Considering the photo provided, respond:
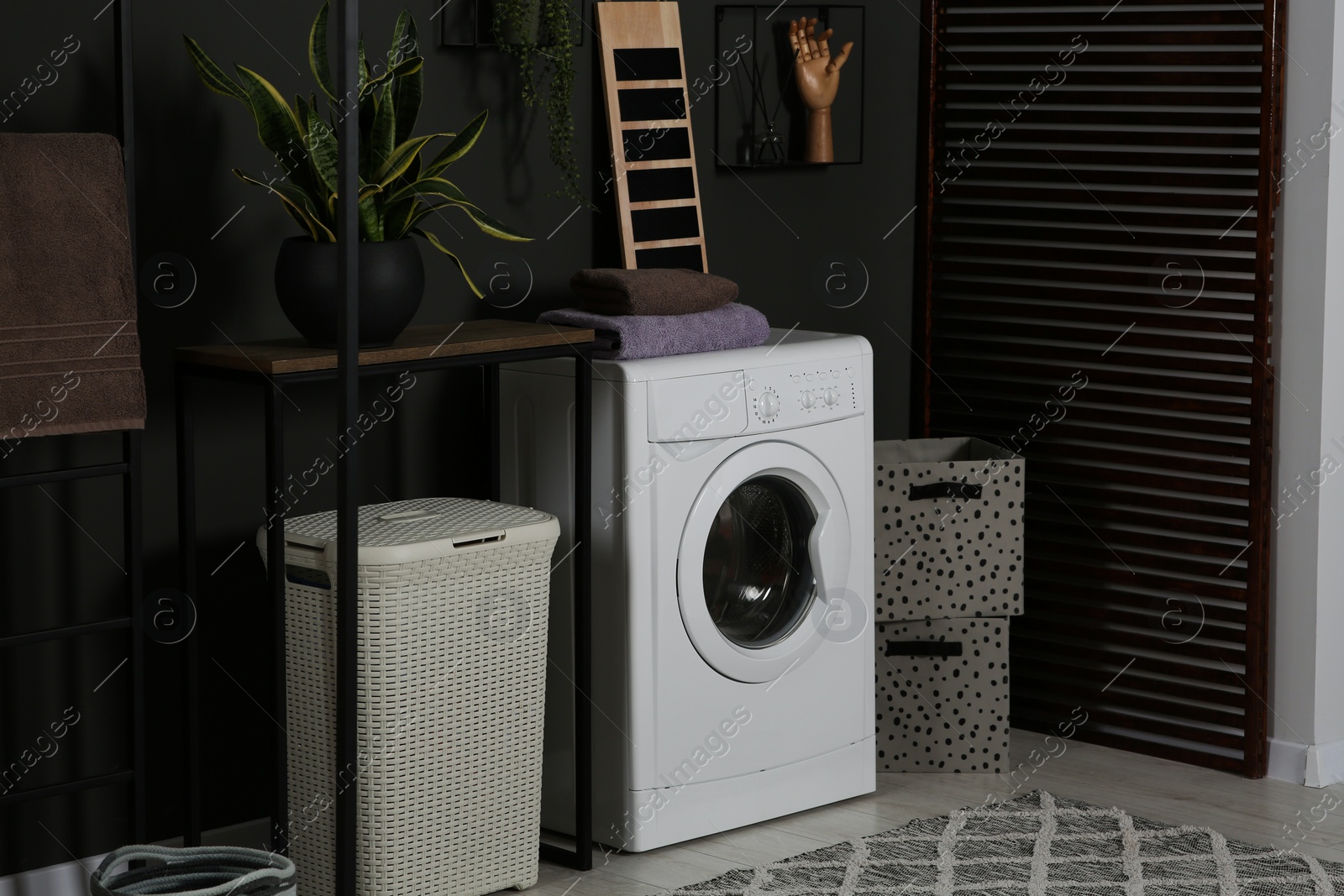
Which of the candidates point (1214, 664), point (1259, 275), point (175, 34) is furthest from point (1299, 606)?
point (175, 34)

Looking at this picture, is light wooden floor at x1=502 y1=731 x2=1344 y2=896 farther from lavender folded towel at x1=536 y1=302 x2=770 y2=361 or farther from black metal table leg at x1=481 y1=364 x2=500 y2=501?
lavender folded towel at x1=536 y1=302 x2=770 y2=361

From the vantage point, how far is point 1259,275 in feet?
10.8

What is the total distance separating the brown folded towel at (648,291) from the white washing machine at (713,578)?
0.11 meters

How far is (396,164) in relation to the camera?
259cm

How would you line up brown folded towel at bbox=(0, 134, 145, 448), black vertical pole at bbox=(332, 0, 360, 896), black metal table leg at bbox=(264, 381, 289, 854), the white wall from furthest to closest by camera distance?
the white wall → black metal table leg at bbox=(264, 381, 289, 854) → brown folded towel at bbox=(0, 134, 145, 448) → black vertical pole at bbox=(332, 0, 360, 896)

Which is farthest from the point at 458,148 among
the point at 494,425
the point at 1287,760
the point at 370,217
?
the point at 1287,760

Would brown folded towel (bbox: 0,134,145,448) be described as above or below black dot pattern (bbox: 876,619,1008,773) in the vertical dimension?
above

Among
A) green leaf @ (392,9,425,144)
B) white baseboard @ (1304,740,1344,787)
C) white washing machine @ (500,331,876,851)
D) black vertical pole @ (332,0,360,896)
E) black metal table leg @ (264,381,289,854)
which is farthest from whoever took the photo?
white baseboard @ (1304,740,1344,787)

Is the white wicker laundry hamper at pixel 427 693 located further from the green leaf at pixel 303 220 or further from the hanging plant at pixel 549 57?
the hanging plant at pixel 549 57

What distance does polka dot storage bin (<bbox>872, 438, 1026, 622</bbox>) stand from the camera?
340cm

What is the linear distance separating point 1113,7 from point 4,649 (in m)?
2.47

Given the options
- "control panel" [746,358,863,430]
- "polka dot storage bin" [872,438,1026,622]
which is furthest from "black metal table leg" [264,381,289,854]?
"polka dot storage bin" [872,438,1026,622]

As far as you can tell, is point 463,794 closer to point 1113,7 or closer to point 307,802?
point 307,802

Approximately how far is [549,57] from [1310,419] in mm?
1618
